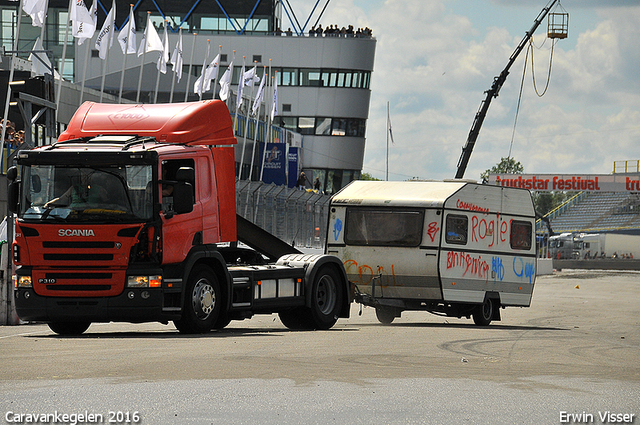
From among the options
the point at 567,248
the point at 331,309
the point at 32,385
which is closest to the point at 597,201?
the point at 567,248

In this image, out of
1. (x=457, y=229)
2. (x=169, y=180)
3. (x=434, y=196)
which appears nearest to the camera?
(x=169, y=180)

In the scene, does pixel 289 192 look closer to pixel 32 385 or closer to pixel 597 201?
pixel 32 385

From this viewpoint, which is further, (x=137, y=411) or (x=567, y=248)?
(x=567, y=248)

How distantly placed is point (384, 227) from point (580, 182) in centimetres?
5770

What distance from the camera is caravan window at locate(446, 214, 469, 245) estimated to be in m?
20.2

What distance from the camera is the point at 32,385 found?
8.95 meters

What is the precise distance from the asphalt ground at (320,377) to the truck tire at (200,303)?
35 centimetres

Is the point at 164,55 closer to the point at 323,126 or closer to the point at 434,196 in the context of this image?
the point at 434,196

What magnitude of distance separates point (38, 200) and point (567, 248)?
2954 inches

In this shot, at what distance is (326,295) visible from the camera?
1773cm

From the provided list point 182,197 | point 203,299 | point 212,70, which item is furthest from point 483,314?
point 212,70

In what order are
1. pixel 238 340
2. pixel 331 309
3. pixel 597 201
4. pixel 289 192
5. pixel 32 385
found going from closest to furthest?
pixel 32 385
pixel 238 340
pixel 331 309
pixel 289 192
pixel 597 201

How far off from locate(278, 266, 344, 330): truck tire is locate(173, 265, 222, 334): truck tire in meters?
2.34

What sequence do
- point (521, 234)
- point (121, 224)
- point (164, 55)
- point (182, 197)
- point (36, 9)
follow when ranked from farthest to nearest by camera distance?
point (164, 55)
point (36, 9)
point (521, 234)
point (182, 197)
point (121, 224)
